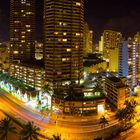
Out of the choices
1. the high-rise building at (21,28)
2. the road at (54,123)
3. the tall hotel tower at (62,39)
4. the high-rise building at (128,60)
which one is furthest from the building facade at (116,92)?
the high-rise building at (21,28)

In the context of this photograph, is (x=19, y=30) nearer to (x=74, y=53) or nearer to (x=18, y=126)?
(x=74, y=53)

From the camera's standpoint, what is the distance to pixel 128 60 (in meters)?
117

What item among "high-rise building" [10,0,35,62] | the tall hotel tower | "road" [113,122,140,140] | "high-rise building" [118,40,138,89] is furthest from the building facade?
"high-rise building" [10,0,35,62]

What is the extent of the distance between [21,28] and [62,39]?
4367 centimetres

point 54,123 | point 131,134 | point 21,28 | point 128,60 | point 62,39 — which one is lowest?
point 131,134

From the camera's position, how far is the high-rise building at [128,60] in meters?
117

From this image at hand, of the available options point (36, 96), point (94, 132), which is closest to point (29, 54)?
point (36, 96)

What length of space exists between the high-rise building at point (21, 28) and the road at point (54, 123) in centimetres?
5444

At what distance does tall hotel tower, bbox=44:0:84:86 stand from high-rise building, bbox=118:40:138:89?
21.2 metres

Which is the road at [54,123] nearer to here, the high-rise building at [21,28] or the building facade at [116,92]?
the building facade at [116,92]

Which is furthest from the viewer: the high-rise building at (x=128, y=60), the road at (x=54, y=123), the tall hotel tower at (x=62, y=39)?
the high-rise building at (x=128, y=60)

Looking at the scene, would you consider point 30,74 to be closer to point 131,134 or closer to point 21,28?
point 21,28

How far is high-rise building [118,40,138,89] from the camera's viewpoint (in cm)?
11744

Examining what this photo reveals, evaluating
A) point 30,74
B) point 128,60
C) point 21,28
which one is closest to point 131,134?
point 128,60
